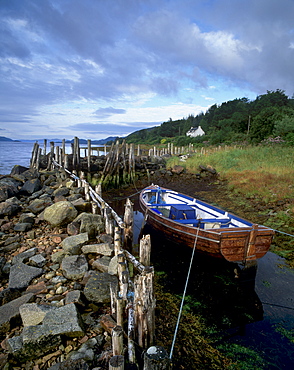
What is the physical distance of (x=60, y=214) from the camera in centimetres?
684

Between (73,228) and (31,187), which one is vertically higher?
(31,187)

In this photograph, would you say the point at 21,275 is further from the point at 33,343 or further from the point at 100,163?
the point at 100,163

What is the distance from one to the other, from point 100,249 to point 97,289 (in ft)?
4.57

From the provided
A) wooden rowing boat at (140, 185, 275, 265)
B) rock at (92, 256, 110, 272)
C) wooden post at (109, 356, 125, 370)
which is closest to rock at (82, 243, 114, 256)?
rock at (92, 256, 110, 272)

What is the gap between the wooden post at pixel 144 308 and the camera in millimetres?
2998

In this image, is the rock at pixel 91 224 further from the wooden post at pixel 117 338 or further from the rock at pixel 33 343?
the wooden post at pixel 117 338

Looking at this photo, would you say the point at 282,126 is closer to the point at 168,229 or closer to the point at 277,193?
the point at 277,193

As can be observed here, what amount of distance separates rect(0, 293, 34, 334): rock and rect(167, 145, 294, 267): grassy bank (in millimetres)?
6956

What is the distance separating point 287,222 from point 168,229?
17.1ft

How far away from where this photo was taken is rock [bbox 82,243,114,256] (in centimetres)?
526

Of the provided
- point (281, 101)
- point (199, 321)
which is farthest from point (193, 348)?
point (281, 101)

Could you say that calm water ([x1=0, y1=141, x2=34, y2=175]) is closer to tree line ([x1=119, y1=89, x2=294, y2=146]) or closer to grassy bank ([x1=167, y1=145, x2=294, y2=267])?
grassy bank ([x1=167, y1=145, x2=294, y2=267])

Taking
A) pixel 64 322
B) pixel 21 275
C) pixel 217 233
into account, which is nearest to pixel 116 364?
pixel 64 322

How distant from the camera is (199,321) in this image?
452cm
